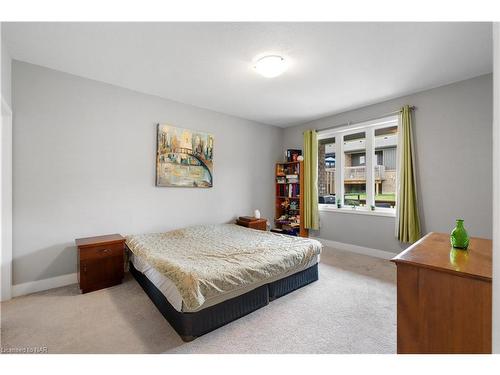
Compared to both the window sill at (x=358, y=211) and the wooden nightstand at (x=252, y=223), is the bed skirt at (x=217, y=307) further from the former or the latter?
the window sill at (x=358, y=211)

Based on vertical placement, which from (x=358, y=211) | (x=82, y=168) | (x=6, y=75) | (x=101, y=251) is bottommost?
(x=101, y=251)

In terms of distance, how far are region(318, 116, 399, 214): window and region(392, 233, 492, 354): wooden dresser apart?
8.86 ft

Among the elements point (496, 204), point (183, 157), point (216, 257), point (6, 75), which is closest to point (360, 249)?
point (216, 257)

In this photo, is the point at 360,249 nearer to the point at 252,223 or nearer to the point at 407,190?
the point at 407,190

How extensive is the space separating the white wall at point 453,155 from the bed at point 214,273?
6.09ft

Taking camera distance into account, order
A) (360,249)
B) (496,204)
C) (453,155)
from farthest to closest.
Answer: (360,249), (453,155), (496,204)

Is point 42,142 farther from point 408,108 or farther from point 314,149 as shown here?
point 408,108

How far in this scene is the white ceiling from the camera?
6.23ft

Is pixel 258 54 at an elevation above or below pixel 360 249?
above

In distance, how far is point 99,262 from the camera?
8.10ft

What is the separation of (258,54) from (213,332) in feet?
8.45

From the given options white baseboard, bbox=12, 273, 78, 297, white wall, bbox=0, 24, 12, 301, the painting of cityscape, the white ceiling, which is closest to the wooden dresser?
the white ceiling

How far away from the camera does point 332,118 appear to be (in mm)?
4242

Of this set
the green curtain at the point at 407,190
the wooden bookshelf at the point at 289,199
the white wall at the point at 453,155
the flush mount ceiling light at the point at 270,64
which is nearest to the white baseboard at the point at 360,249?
the white wall at the point at 453,155
